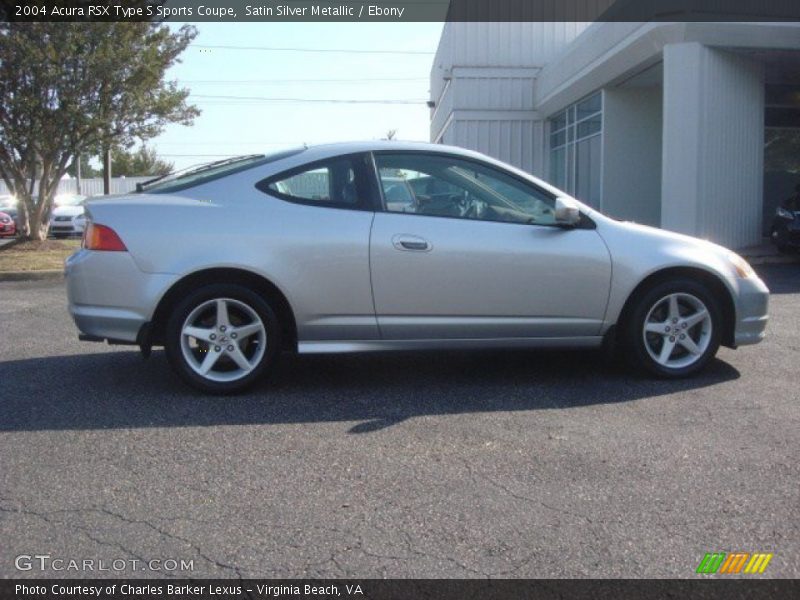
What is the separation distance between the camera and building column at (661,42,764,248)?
1466 cm

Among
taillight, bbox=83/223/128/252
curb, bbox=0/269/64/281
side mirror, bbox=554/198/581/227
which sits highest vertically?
side mirror, bbox=554/198/581/227

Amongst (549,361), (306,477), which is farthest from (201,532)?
(549,361)

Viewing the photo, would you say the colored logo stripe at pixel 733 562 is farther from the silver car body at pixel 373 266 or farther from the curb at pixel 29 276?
the curb at pixel 29 276

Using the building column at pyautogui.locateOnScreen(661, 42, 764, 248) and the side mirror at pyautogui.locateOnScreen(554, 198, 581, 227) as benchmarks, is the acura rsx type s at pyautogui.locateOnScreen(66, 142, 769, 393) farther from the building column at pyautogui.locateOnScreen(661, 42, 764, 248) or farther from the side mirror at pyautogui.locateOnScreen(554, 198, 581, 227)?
the building column at pyautogui.locateOnScreen(661, 42, 764, 248)

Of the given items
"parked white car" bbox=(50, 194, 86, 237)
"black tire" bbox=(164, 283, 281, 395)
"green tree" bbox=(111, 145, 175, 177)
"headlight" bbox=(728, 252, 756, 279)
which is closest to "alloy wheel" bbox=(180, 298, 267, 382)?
"black tire" bbox=(164, 283, 281, 395)

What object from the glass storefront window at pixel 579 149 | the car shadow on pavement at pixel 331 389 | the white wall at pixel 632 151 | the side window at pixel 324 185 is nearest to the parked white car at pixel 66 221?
the glass storefront window at pixel 579 149

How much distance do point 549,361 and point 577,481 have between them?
2637 millimetres

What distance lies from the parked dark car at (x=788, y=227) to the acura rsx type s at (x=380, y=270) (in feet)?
29.3

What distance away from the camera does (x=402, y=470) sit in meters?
4.35

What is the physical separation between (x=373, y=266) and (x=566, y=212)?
1267 mm

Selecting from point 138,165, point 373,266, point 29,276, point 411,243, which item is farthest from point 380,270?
point 138,165

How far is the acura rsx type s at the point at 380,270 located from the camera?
5594 mm

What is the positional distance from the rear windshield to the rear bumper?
62 cm

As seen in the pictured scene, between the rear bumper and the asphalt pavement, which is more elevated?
the rear bumper
